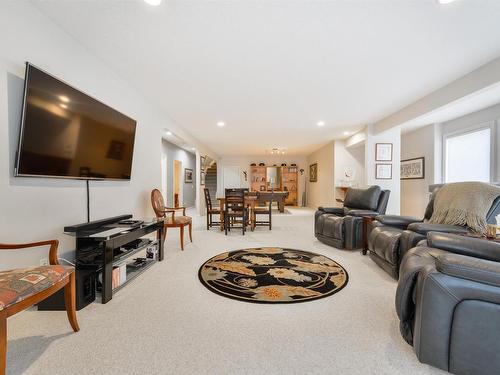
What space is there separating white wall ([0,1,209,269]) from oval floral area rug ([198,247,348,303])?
147 centimetres

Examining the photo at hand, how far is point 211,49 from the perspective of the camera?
2354mm

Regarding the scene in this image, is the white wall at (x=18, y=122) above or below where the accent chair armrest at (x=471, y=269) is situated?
above

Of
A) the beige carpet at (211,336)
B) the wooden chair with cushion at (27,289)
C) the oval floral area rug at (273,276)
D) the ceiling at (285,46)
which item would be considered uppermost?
the ceiling at (285,46)

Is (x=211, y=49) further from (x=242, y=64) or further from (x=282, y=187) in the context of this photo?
(x=282, y=187)

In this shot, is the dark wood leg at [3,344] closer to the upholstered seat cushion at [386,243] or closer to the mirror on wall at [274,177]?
the upholstered seat cushion at [386,243]

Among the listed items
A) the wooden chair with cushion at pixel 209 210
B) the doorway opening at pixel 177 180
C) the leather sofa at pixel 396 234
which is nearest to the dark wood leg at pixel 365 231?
the leather sofa at pixel 396 234

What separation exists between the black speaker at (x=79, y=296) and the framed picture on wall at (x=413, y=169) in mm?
6661

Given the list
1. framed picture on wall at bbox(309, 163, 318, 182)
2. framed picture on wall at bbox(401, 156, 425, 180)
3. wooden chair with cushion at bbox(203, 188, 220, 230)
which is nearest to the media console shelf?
wooden chair with cushion at bbox(203, 188, 220, 230)

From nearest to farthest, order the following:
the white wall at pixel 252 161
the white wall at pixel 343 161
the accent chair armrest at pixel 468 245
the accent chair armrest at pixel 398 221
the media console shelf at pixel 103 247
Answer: the accent chair armrest at pixel 468 245 → the media console shelf at pixel 103 247 → the accent chair armrest at pixel 398 221 → the white wall at pixel 343 161 → the white wall at pixel 252 161

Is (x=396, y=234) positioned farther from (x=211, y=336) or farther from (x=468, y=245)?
(x=211, y=336)

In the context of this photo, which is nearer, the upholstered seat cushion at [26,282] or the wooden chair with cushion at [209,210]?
the upholstered seat cushion at [26,282]

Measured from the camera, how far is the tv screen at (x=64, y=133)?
1.73m

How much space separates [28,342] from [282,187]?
951cm

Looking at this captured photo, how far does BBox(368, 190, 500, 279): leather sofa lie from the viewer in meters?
2.13
